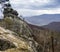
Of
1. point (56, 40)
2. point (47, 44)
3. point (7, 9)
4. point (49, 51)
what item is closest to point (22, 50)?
point (49, 51)

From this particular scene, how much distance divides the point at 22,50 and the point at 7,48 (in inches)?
25.7

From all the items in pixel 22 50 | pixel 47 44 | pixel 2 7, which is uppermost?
pixel 22 50

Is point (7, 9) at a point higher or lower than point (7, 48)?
lower

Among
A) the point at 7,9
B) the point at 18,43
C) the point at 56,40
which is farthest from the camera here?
the point at 56,40

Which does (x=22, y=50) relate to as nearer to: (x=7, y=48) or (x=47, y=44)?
(x=7, y=48)

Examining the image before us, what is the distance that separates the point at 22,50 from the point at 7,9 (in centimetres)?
2660

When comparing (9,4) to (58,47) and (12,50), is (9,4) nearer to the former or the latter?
(58,47)

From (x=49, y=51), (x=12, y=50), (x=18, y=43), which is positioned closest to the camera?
(x=12, y=50)

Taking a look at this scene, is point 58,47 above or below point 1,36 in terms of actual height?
below

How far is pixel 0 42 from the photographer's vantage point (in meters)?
10.7

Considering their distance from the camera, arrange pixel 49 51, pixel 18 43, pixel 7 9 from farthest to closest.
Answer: pixel 7 9
pixel 49 51
pixel 18 43

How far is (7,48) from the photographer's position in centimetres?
1052

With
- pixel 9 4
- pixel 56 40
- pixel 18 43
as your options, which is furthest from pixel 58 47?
pixel 18 43

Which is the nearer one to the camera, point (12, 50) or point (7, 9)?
point (12, 50)
